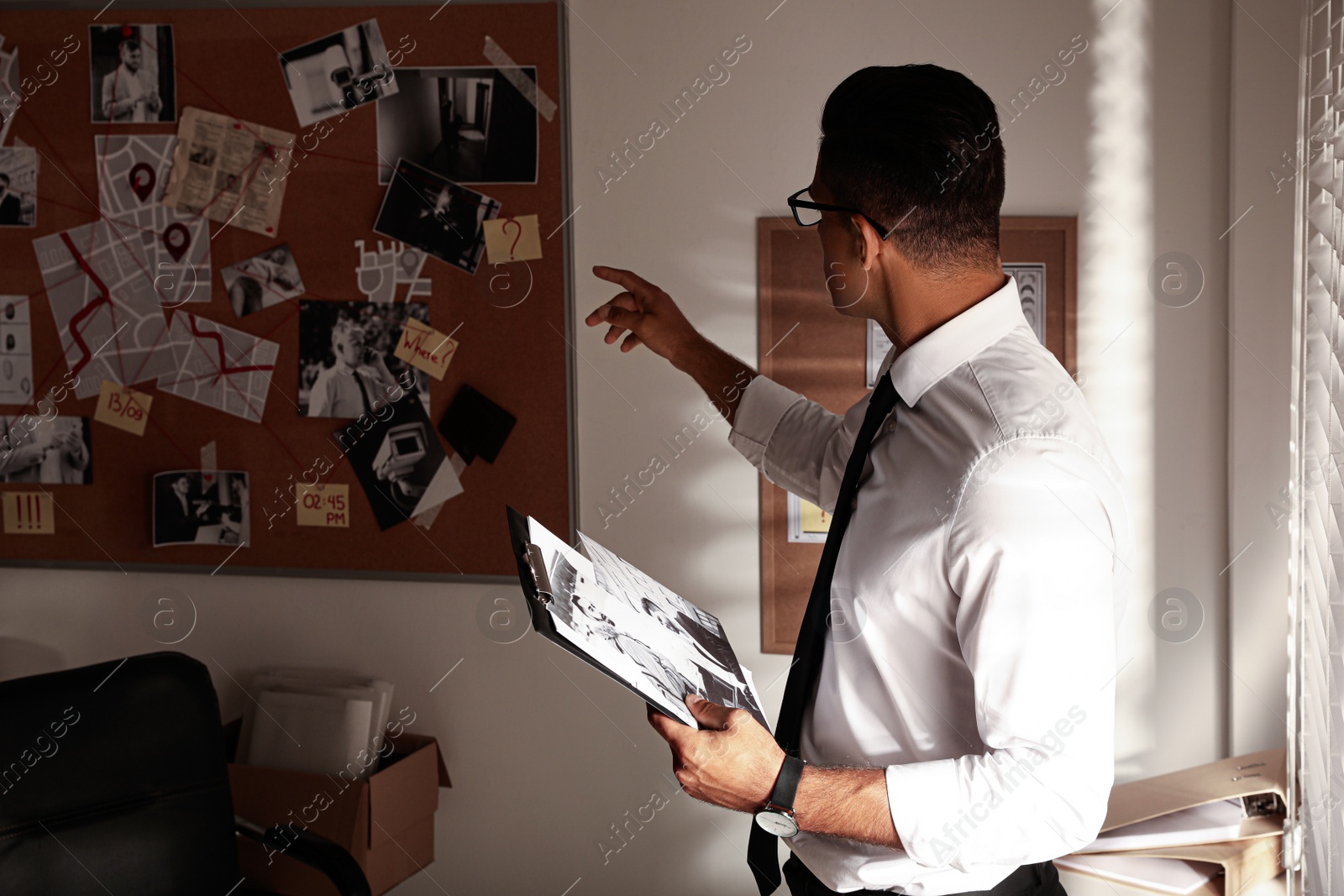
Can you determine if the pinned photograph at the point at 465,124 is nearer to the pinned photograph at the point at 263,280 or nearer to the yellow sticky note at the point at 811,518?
the pinned photograph at the point at 263,280

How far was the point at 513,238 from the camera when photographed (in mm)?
2227

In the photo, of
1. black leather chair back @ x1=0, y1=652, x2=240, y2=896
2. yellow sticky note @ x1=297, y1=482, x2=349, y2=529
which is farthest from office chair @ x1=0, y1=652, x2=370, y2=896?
yellow sticky note @ x1=297, y1=482, x2=349, y2=529

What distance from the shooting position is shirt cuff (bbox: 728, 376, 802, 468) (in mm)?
1701

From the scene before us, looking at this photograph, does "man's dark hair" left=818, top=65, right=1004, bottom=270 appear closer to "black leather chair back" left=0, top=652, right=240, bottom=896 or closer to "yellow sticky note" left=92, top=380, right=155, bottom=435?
"black leather chair back" left=0, top=652, right=240, bottom=896

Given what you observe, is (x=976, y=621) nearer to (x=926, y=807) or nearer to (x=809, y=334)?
(x=926, y=807)

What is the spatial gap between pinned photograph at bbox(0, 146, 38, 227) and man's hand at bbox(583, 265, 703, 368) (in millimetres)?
1683

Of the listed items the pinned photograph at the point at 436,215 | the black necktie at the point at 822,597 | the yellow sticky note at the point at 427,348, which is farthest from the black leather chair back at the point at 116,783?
the black necktie at the point at 822,597

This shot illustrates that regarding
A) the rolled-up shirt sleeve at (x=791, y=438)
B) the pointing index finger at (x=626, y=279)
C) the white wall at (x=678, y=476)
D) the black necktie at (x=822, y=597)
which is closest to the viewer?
the black necktie at (x=822, y=597)

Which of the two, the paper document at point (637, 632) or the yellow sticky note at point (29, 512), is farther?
the yellow sticky note at point (29, 512)

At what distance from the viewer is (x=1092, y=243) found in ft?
6.57

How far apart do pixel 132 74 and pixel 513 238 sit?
1.06 m

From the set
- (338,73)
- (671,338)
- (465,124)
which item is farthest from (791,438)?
(338,73)

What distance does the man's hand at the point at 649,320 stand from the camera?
5.79 ft

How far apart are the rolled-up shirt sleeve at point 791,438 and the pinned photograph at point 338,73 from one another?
1.22m
